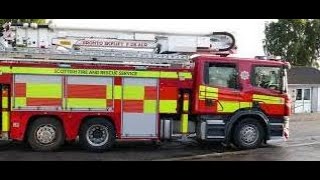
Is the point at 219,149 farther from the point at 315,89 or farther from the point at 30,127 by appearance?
the point at 315,89

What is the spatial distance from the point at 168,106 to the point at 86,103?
200cm

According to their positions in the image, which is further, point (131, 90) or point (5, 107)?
point (131, 90)

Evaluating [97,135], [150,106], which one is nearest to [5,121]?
[97,135]

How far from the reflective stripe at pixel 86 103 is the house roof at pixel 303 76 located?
28.1 m

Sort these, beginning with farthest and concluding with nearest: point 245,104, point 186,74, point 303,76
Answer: point 303,76 < point 245,104 < point 186,74

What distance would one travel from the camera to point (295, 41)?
56250 mm

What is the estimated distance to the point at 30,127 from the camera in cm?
1164

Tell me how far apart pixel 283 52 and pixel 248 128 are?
46.6 m

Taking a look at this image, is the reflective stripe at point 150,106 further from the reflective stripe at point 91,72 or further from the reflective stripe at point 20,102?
the reflective stripe at point 20,102

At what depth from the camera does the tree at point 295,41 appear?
2191 inches

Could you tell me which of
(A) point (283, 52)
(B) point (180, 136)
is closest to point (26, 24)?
(B) point (180, 136)

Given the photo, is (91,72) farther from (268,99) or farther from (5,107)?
(268,99)

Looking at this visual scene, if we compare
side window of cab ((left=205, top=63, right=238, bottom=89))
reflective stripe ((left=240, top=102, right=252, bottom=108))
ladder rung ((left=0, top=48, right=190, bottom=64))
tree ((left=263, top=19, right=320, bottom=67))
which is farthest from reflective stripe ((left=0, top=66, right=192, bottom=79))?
tree ((left=263, top=19, right=320, bottom=67))
